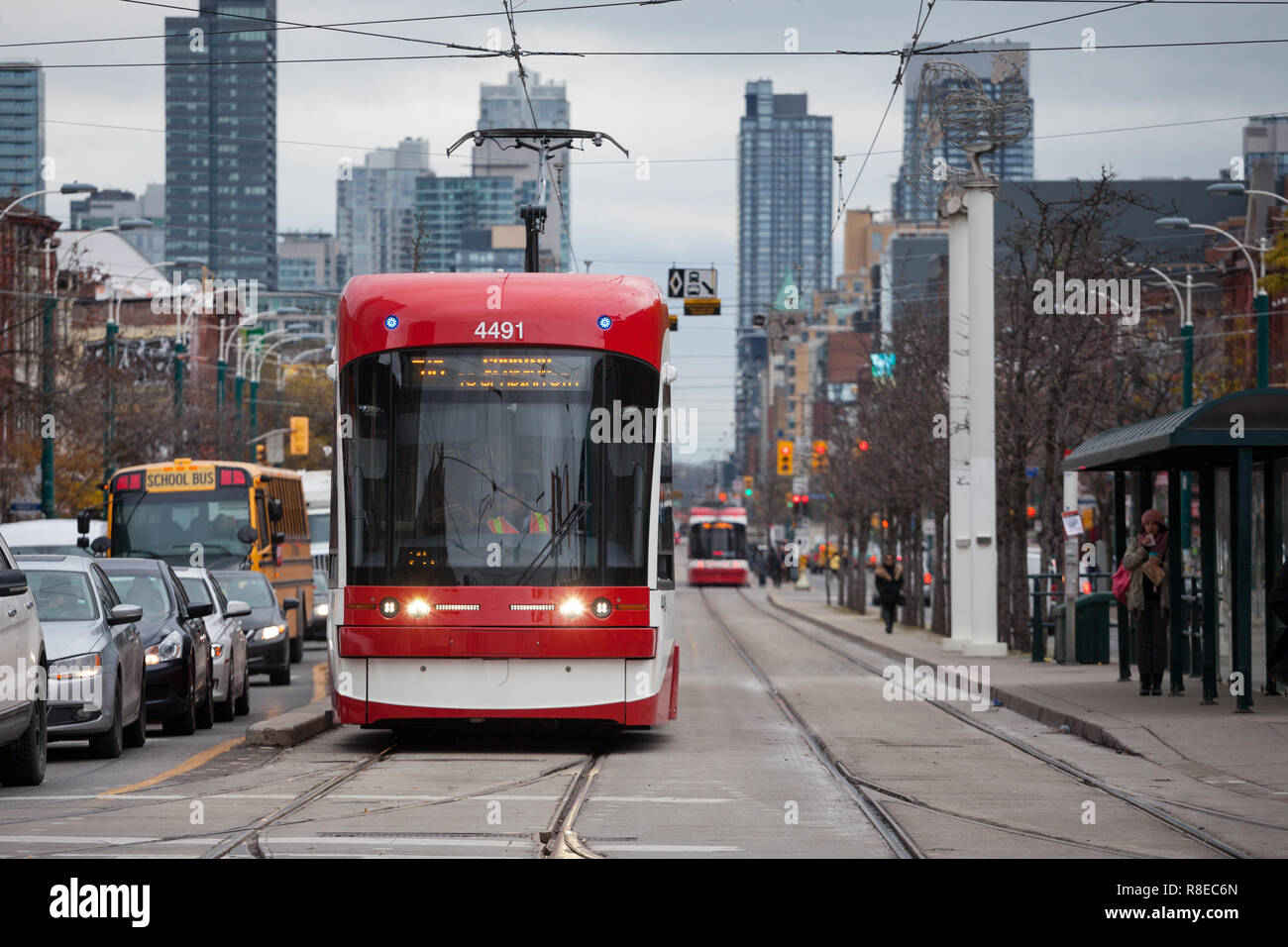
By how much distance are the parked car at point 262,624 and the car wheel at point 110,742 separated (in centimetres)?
1125

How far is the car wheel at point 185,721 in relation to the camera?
19.2 metres

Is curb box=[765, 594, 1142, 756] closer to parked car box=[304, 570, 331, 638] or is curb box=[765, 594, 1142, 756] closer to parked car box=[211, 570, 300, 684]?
parked car box=[211, 570, 300, 684]

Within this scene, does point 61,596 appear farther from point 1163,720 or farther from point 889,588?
point 889,588

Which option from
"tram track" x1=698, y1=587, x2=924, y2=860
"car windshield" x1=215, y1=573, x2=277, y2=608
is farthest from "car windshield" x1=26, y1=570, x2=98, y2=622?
"car windshield" x1=215, y1=573, x2=277, y2=608

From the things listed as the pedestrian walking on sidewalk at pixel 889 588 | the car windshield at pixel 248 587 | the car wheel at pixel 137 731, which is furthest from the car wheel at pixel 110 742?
the pedestrian walking on sidewalk at pixel 889 588

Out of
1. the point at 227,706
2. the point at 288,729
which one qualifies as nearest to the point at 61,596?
the point at 288,729

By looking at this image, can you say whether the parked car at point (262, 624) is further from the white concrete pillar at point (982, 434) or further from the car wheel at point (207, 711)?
the white concrete pillar at point (982, 434)

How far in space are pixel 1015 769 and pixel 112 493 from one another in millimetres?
23270

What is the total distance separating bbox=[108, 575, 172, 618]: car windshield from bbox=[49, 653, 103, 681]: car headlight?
368cm

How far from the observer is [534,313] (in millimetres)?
16406

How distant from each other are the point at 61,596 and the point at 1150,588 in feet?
35.4

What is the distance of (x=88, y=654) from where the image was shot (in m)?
15.9

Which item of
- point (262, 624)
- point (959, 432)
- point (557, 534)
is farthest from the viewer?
point (959, 432)

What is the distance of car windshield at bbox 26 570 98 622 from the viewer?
1654 centimetres
